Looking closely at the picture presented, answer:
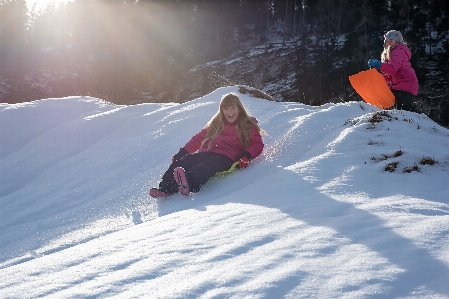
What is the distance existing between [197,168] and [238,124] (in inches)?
31.9

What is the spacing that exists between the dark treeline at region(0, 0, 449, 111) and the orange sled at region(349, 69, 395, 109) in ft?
74.3

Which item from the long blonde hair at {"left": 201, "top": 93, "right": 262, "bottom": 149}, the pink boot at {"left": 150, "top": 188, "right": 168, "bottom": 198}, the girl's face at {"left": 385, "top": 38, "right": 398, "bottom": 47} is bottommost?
the pink boot at {"left": 150, "top": 188, "right": 168, "bottom": 198}

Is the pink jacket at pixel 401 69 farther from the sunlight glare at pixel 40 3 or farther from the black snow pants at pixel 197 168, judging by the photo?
the sunlight glare at pixel 40 3

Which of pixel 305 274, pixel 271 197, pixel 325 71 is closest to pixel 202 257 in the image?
pixel 305 274

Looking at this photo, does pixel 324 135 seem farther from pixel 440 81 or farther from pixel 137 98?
pixel 137 98

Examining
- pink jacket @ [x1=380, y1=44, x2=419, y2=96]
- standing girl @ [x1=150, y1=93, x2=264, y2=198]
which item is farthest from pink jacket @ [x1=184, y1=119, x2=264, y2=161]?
pink jacket @ [x1=380, y1=44, x2=419, y2=96]

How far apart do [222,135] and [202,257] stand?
278 centimetres

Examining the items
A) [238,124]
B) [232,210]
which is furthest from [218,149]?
[232,210]

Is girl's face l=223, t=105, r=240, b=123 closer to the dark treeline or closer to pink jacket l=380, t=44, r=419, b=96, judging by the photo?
pink jacket l=380, t=44, r=419, b=96

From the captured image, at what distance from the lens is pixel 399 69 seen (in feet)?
20.5

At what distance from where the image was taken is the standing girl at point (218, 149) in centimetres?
413

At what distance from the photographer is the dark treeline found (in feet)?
102

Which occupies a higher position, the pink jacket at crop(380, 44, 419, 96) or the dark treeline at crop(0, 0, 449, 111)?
the dark treeline at crop(0, 0, 449, 111)

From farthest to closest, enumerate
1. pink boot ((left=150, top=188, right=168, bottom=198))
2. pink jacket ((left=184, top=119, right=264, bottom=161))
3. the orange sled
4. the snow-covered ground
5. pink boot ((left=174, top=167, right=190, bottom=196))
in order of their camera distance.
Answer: the orange sled < pink jacket ((left=184, top=119, right=264, bottom=161)) < pink boot ((left=150, top=188, right=168, bottom=198)) < pink boot ((left=174, top=167, right=190, bottom=196)) < the snow-covered ground
